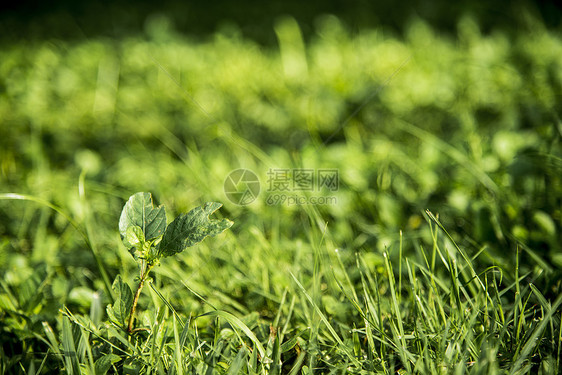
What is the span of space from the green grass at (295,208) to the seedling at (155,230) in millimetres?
68

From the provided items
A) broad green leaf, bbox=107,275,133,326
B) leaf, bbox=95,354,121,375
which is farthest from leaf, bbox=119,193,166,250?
leaf, bbox=95,354,121,375

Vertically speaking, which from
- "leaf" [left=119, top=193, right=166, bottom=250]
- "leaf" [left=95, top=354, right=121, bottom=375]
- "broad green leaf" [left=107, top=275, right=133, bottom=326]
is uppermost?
"leaf" [left=119, top=193, right=166, bottom=250]

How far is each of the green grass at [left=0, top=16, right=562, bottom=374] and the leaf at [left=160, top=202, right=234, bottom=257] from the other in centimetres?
10

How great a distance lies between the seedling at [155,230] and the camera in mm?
831

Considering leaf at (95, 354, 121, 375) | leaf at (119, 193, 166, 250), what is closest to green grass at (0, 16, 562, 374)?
leaf at (95, 354, 121, 375)

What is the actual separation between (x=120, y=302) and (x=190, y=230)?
22 cm

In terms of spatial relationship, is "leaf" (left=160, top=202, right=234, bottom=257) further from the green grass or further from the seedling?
the green grass

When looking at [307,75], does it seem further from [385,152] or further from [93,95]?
[93,95]

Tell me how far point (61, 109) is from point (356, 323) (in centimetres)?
179

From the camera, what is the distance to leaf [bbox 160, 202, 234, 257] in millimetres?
833

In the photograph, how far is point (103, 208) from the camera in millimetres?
1479

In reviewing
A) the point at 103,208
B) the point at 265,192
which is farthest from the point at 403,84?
the point at 103,208

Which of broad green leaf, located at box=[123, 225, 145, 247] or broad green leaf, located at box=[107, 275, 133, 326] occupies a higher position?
broad green leaf, located at box=[123, 225, 145, 247]

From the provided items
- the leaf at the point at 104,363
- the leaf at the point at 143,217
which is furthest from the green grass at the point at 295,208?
the leaf at the point at 143,217
